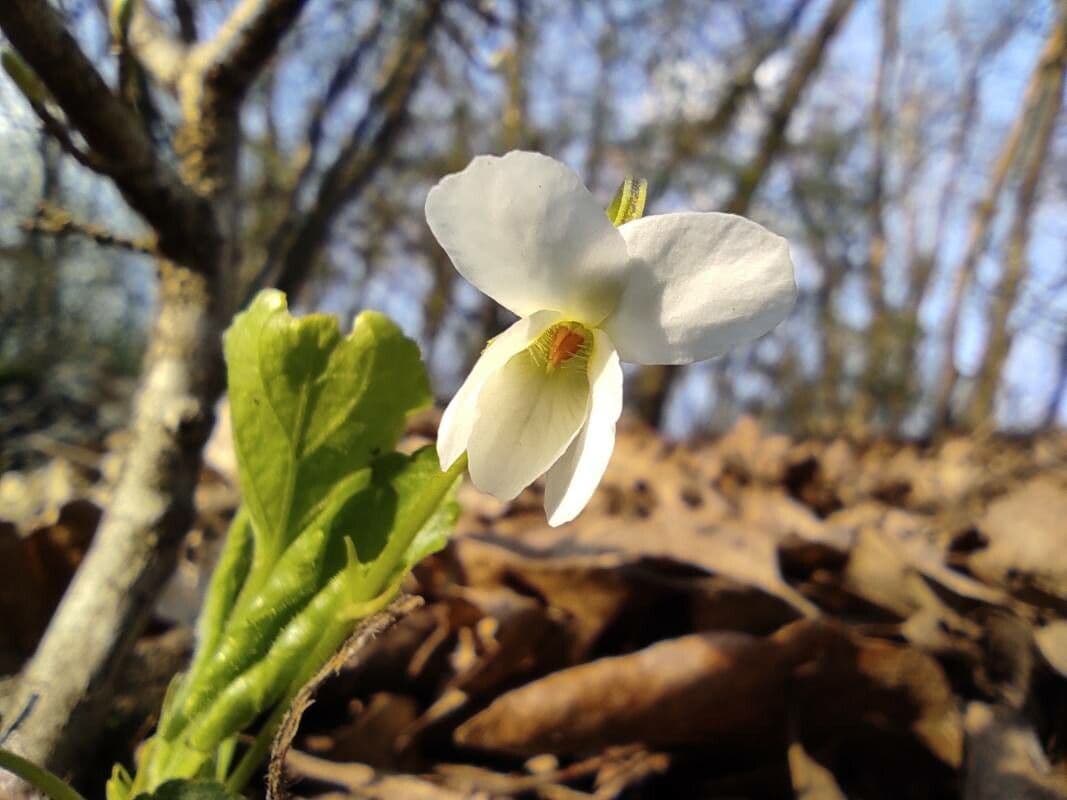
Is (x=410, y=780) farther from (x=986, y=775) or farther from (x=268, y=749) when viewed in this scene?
(x=986, y=775)

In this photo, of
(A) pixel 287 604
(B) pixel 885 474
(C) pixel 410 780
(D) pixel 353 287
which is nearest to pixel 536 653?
(C) pixel 410 780

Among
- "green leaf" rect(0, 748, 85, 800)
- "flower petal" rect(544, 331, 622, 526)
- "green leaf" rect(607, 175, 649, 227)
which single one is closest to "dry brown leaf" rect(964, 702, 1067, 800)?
"flower petal" rect(544, 331, 622, 526)

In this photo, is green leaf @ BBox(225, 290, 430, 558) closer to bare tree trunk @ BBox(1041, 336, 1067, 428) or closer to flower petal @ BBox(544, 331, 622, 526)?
flower petal @ BBox(544, 331, 622, 526)

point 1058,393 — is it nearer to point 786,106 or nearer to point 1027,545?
point 786,106

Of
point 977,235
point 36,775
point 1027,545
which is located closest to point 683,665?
point 36,775

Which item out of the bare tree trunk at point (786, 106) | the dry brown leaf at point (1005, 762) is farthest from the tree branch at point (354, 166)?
the bare tree trunk at point (786, 106)

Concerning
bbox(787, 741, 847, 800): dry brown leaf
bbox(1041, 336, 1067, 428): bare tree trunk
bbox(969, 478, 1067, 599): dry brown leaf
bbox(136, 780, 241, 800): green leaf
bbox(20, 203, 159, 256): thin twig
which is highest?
bbox(20, 203, 159, 256): thin twig

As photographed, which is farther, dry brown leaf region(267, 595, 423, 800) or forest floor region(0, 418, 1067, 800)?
forest floor region(0, 418, 1067, 800)
